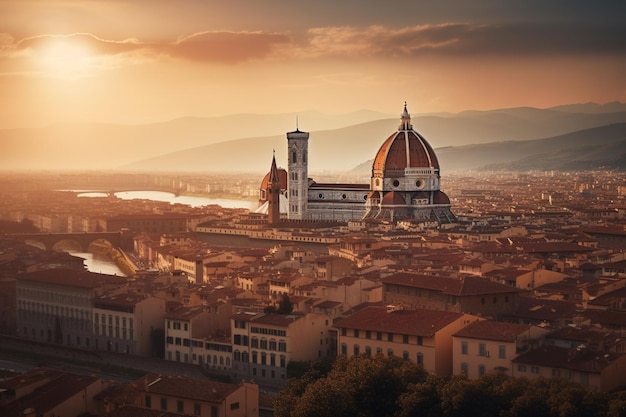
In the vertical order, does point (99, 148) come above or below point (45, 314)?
above

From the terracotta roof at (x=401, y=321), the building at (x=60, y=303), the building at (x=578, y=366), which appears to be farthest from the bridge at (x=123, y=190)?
the building at (x=578, y=366)

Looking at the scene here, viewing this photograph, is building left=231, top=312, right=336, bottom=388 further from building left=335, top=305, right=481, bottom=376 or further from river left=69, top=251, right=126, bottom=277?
river left=69, top=251, right=126, bottom=277

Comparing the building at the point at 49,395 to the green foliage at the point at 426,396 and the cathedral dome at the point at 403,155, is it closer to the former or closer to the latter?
the green foliage at the point at 426,396

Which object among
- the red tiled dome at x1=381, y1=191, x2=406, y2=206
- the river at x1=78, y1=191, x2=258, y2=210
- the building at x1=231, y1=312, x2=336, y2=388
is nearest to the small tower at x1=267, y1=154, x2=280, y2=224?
the red tiled dome at x1=381, y1=191, x2=406, y2=206

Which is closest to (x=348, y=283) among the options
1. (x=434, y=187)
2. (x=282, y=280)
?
(x=282, y=280)

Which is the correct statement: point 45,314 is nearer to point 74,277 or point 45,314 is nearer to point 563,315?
Answer: point 74,277

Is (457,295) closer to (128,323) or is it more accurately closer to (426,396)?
(426,396)

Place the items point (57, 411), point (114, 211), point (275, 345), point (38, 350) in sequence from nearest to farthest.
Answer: point (57, 411) → point (275, 345) → point (38, 350) → point (114, 211)

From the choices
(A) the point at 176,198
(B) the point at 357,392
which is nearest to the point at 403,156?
(B) the point at 357,392

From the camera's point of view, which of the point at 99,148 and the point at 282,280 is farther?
the point at 99,148
